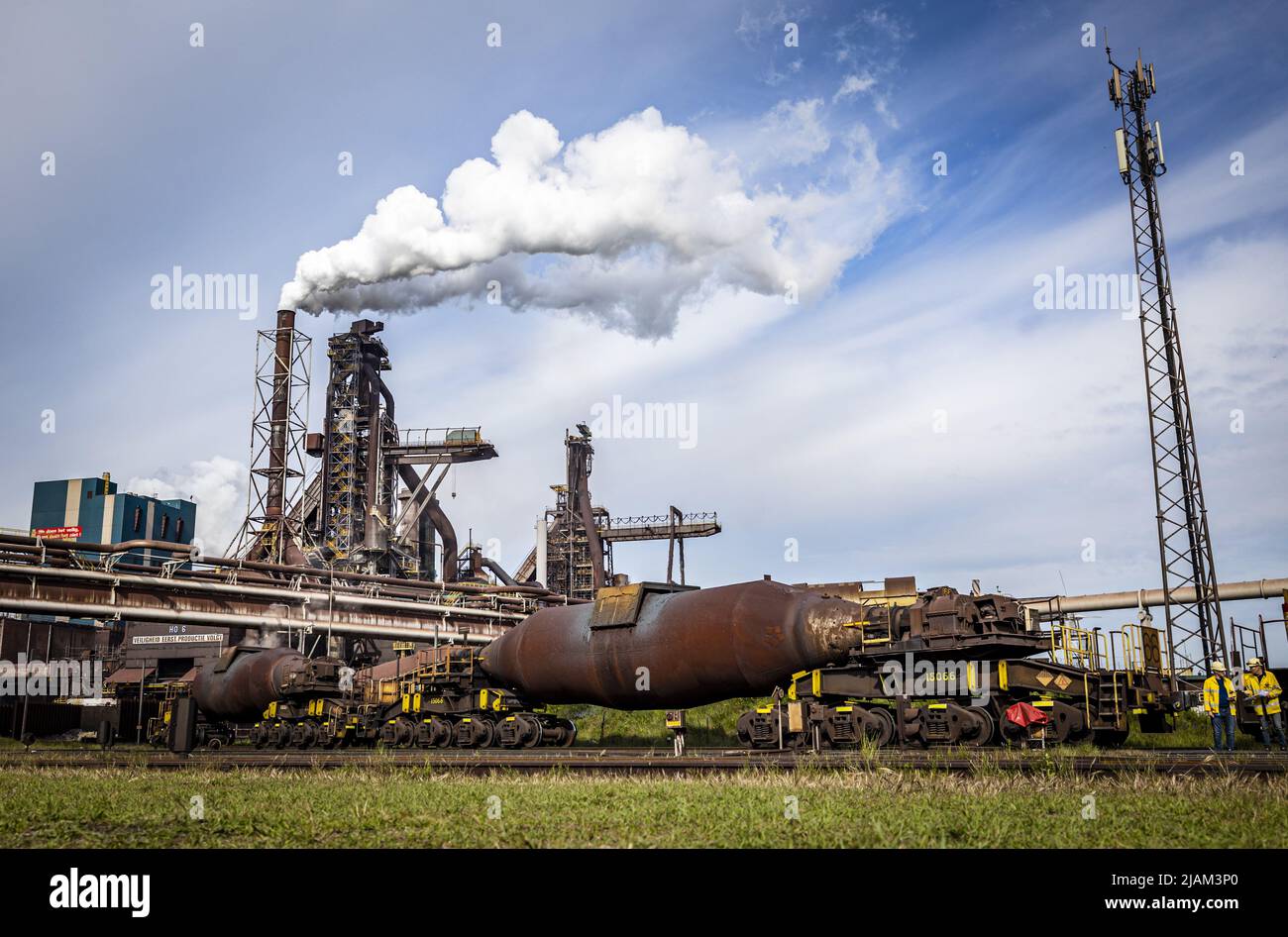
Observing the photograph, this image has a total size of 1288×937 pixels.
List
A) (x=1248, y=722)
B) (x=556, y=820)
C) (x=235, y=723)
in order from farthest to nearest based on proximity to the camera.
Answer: (x=235, y=723)
(x=1248, y=722)
(x=556, y=820)

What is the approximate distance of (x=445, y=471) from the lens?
63.7 m

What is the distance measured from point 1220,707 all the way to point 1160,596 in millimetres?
23460

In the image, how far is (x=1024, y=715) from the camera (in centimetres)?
1431

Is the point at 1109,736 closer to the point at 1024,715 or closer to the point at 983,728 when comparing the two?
the point at 1024,715

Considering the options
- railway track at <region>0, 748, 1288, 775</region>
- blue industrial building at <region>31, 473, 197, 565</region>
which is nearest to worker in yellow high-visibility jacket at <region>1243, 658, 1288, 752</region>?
railway track at <region>0, 748, 1288, 775</region>

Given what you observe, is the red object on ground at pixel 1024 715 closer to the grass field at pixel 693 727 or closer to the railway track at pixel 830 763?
the railway track at pixel 830 763

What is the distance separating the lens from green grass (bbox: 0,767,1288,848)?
6.74 metres

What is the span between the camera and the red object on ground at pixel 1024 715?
1429 centimetres
